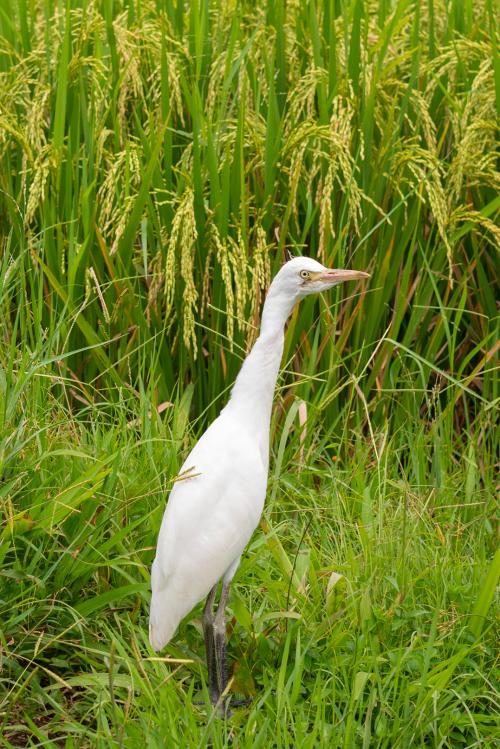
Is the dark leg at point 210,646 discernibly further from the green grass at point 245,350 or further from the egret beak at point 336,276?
the egret beak at point 336,276

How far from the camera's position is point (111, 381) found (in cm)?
310

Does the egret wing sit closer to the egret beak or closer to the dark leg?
the dark leg

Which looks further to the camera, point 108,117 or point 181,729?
point 108,117

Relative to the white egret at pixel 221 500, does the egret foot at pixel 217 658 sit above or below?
below

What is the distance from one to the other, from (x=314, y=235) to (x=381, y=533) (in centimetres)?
105

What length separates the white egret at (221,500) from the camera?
2.23m

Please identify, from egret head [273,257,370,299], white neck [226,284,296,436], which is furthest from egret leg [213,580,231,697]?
egret head [273,257,370,299]

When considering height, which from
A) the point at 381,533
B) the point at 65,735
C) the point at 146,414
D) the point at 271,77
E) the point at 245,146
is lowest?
the point at 65,735

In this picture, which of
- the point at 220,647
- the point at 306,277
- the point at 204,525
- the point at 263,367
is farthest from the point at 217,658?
the point at 306,277

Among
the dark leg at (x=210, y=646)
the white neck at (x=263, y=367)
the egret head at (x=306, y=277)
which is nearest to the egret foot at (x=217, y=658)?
the dark leg at (x=210, y=646)

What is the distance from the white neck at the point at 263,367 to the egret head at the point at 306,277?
27 mm

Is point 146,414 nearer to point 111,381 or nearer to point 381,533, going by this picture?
point 111,381

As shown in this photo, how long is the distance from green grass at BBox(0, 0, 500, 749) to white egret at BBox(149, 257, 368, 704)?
0.28 feet

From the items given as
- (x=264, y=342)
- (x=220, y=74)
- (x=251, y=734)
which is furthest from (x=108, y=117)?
(x=251, y=734)
